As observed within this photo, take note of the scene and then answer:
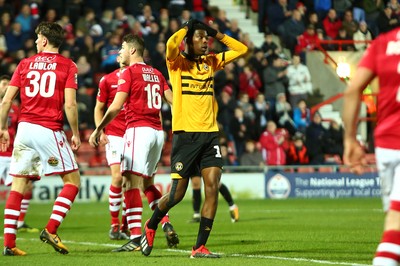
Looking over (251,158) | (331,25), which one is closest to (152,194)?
(251,158)

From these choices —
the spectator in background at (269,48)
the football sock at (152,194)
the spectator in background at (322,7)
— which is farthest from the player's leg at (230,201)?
the spectator in background at (322,7)

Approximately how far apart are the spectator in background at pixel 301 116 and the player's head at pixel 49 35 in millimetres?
16590

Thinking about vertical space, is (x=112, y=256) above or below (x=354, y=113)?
below

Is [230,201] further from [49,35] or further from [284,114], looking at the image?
[284,114]

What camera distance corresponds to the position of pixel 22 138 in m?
10.4

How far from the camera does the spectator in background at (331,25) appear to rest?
29359mm

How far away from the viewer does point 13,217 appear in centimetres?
1033

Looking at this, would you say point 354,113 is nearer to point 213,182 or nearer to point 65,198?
point 213,182

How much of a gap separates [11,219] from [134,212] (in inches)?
56.9

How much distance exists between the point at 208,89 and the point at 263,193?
48.6 feet

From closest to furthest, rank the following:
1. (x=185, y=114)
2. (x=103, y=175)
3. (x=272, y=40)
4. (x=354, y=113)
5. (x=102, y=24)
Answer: (x=354, y=113) → (x=185, y=114) → (x=103, y=175) → (x=102, y=24) → (x=272, y=40)

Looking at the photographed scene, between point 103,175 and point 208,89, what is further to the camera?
point 103,175

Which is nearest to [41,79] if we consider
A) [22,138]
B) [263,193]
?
[22,138]

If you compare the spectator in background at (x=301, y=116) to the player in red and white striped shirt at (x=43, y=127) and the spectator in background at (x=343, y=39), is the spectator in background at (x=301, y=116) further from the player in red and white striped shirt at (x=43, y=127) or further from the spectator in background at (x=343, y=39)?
the player in red and white striped shirt at (x=43, y=127)
